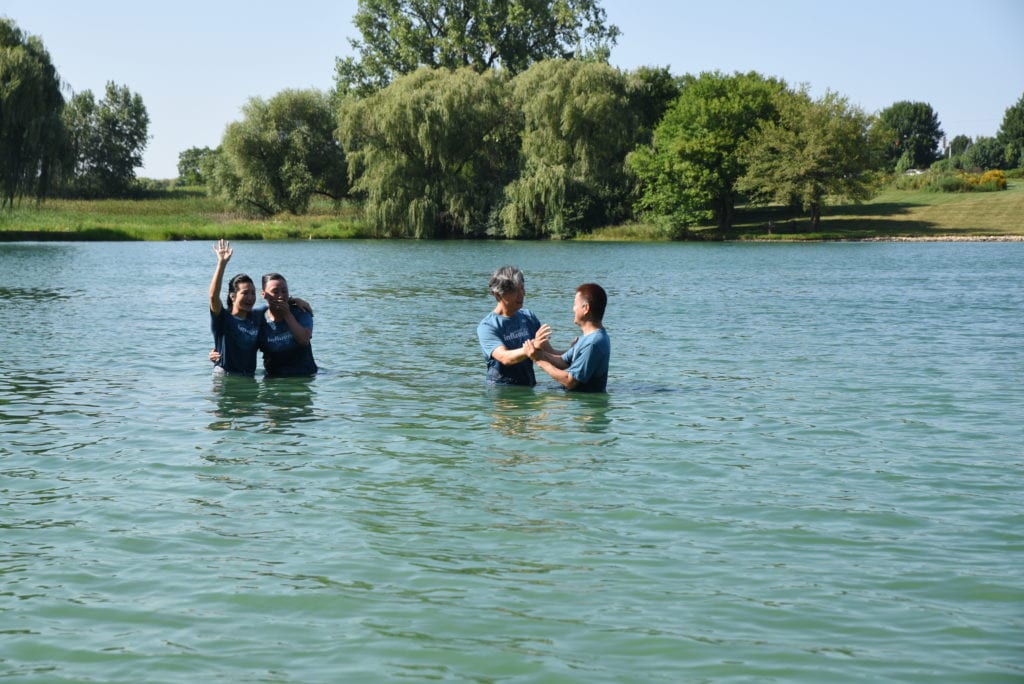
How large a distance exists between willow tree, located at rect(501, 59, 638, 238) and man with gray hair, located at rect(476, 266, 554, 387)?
172ft

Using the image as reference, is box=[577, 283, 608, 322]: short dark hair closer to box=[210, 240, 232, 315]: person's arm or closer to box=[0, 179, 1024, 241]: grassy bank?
box=[210, 240, 232, 315]: person's arm

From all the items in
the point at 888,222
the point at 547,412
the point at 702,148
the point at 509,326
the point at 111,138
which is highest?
the point at 111,138

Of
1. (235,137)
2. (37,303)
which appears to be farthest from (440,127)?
(37,303)

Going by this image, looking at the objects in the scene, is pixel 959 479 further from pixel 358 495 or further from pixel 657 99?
pixel 657 99

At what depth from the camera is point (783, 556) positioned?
269 inches

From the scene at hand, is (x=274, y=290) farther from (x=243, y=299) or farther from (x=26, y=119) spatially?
(x=26, y=119)

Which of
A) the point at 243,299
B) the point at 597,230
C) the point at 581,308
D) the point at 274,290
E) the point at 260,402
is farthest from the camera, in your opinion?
the point at 597,230

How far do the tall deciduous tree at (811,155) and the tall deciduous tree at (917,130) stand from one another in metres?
77.1

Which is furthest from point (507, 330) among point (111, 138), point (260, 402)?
point (111, 138)

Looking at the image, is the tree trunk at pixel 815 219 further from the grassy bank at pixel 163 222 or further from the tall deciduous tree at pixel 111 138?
the tall deciduous tree at pixel 111 138

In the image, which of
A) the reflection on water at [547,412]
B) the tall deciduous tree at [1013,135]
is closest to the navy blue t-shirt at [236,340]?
the reflection on water at [547,412]

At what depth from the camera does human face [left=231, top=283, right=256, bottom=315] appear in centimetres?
1277

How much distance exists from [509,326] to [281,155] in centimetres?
6800

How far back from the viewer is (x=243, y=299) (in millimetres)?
12836
